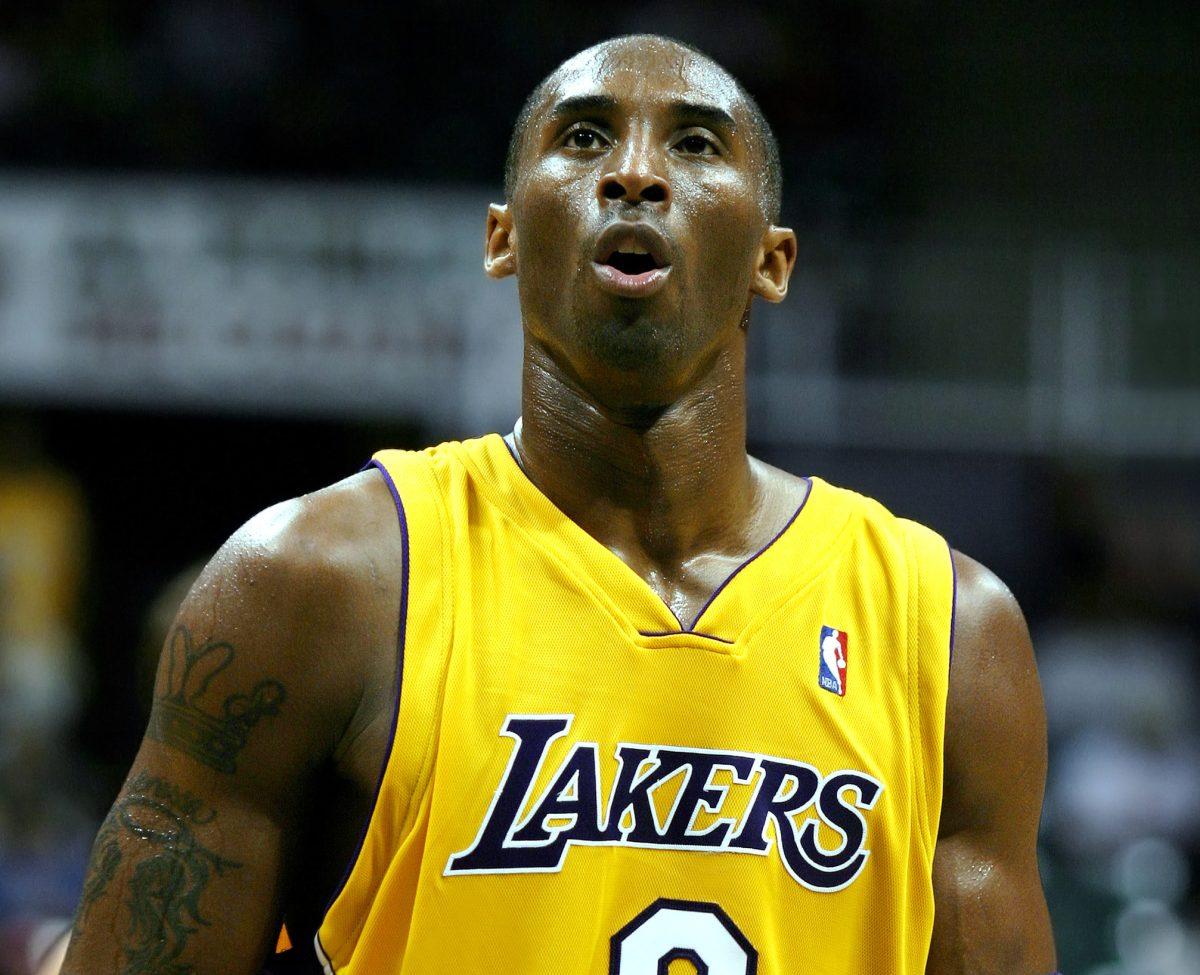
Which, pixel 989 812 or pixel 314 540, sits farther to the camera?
pixel 989 812

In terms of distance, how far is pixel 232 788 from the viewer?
227cm

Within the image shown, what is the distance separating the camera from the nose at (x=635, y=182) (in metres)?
2.51

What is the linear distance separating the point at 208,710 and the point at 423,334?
6386 mm

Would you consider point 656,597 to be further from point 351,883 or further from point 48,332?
Result: point 48,332

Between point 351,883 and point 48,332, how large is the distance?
21.9 ft

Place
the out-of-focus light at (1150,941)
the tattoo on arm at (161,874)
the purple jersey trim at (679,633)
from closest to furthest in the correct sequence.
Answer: the tattoo on arm at (161,874), the purple jersey trim at (679,633), the out-of-focus light at (1150,941)

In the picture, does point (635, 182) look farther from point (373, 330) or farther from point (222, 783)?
point (373, 330)

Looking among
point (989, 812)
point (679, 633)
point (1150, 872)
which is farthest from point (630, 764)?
point (1150, 872)

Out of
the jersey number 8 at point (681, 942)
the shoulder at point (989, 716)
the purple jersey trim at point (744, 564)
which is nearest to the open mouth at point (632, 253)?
the purple jersey trim at point (744, 564)

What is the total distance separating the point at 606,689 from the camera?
240 cm

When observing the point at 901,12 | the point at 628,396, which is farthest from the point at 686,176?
the point at 901,12

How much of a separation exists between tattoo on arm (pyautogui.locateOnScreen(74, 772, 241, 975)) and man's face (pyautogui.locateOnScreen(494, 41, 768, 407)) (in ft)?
2.84

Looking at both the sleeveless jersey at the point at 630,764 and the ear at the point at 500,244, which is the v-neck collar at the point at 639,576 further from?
the ear at the point at 500,244

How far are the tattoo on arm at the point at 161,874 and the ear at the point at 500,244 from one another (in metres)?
1.00
